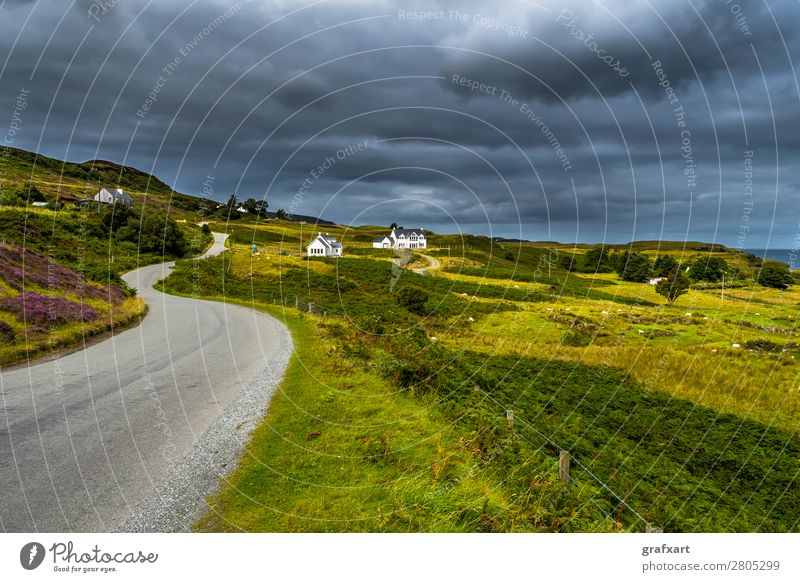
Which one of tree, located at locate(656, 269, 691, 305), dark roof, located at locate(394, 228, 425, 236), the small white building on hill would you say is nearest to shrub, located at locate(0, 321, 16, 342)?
tree, located at locate(656, 269, 691, 305)

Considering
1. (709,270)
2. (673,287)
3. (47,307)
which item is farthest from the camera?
(709,270)

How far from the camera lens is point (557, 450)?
15.4m

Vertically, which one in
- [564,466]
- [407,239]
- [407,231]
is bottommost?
[564,466]

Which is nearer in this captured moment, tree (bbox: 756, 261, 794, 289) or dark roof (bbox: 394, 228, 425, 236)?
tree (bbox: 756, 261, 794, 289)

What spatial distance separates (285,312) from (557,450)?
31807mm

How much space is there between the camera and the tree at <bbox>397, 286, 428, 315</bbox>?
166 ft

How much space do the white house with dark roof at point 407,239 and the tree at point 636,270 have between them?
5681cm

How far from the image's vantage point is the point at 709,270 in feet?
330

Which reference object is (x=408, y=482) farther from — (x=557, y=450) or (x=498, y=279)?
(x=498, y=279)

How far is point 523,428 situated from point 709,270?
109728mm

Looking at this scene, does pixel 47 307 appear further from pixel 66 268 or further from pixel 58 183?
pixel 58 183

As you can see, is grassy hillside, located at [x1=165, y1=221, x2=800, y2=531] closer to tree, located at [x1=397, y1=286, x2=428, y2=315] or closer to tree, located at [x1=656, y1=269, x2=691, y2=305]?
tree, located at [x1=397, y1=286, x2=428, y2=315]

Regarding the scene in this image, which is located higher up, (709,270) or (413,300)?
(709,270)

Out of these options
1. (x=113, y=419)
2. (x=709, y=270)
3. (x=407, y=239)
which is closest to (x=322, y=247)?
(x=407, y=239)
